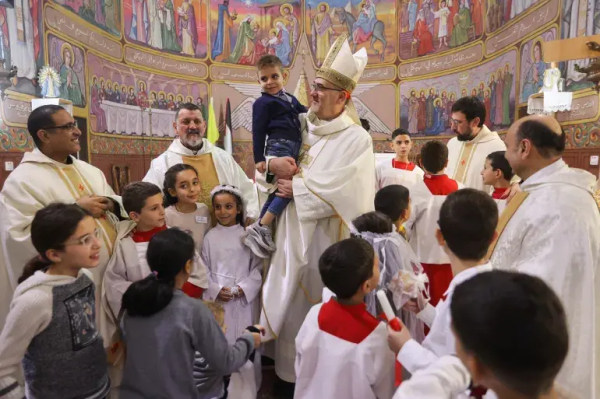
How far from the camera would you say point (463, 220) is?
5.56 ft

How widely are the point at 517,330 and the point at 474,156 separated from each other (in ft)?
12.4

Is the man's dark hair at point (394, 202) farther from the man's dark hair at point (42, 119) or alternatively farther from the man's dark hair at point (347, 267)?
the man's dark hair at point (42, 119)

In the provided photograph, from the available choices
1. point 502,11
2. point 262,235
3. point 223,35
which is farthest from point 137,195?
point 223,35

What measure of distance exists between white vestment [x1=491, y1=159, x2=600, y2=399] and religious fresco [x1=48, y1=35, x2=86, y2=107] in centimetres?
836

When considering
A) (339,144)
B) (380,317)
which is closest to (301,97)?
(339,144)

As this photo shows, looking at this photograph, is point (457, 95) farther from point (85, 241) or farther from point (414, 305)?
point (85, 241)

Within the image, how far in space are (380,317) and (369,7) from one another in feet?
40.5

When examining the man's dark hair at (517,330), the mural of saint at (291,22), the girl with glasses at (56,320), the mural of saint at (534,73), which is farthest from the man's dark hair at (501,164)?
the mural of saint at (291,22)

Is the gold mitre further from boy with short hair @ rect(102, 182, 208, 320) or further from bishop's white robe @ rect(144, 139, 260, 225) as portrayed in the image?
boy with short hair @ rect(102, 182, 208, 320)

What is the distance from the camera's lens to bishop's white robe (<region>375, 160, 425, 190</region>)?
4945 mm

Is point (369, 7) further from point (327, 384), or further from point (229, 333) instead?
point (327, 384)

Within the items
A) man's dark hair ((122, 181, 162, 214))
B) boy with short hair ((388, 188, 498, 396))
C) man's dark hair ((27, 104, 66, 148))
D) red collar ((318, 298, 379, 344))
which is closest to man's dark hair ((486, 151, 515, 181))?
boy with short hair ((388, 188, 498, 396))

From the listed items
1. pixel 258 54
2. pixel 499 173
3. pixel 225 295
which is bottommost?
pixel 225 295

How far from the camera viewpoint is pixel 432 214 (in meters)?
3.65
